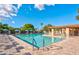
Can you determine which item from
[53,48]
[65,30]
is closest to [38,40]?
[53,48]

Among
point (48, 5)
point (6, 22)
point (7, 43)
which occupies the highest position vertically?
point (48, 5)

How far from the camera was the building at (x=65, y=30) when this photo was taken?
4375 millimetres

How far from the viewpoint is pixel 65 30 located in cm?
446

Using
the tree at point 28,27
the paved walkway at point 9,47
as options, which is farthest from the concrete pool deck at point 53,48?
the tree at point 28,27

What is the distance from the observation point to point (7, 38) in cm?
442

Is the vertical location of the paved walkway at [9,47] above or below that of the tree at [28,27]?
below

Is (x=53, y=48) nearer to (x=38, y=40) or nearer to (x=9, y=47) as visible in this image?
(x=38, y=40)

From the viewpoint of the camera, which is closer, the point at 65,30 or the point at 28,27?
the point at 28,27

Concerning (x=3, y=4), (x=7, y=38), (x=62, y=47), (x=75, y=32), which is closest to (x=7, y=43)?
(x=7, y=38)

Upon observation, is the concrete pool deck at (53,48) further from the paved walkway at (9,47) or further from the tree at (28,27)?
the tree at (28,27)

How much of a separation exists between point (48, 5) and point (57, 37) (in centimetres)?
70

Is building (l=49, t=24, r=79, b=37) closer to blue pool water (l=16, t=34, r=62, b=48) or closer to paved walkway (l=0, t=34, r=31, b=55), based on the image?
blue pool water (l=16, t=34, r=62, b=48)

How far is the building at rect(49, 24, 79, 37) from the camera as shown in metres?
4.38

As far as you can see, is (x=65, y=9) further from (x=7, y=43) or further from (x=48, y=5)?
(x=7, y=43)
